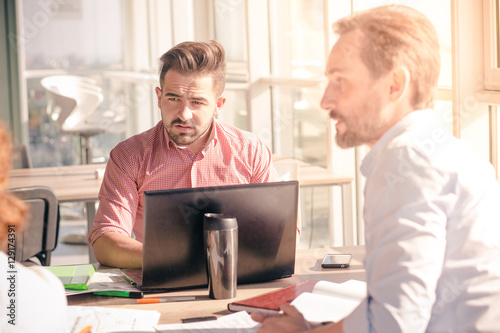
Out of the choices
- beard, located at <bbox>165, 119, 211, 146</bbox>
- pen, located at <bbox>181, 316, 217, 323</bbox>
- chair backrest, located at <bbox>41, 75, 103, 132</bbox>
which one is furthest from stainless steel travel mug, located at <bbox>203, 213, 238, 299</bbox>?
chair backrest, located at <bbox>41, 75, 103, 132</bbox>

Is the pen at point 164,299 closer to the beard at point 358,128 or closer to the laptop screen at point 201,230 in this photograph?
the laptop screen at point 201,230

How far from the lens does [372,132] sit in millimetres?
1294

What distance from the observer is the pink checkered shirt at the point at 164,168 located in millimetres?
2223

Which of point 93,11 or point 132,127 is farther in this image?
point 132,127

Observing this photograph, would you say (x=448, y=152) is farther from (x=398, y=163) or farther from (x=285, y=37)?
(x=285, y=37)

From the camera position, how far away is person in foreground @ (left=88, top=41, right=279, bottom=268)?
2.25 m

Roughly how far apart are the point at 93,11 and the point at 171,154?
6.21 metres

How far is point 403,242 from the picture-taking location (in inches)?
41.8

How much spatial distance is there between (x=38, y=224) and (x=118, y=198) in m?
0.91

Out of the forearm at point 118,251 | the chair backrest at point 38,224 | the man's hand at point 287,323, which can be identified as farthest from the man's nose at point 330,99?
the chair backrest at point 38,224

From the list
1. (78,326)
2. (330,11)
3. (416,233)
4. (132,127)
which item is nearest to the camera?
(416,233)

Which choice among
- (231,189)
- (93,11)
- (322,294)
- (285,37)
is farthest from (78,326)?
(93,11)

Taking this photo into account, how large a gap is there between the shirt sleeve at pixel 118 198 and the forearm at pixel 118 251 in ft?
0.16

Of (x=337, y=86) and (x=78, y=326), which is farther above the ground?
(x=337, y=86)
